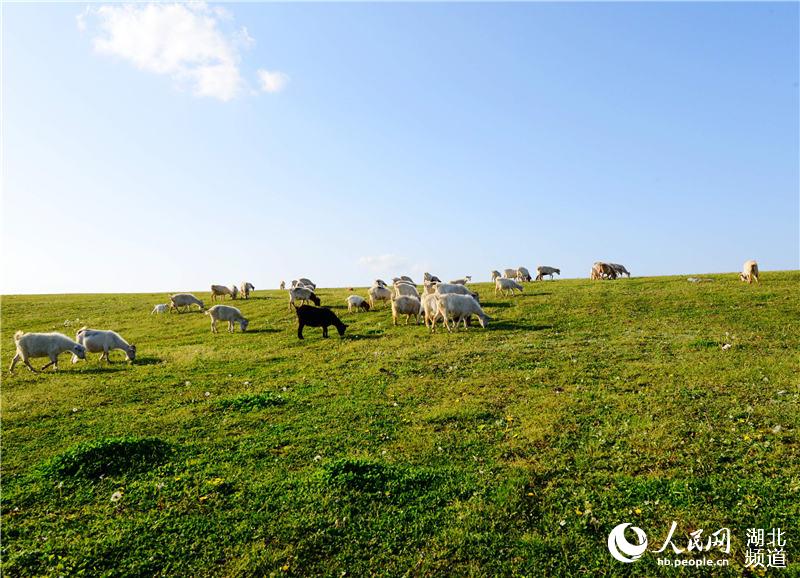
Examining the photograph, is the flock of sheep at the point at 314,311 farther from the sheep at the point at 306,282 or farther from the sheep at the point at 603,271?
the sheep at the point at 603,271

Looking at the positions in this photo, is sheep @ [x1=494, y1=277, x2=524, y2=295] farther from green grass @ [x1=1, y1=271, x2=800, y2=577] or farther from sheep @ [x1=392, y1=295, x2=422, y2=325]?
green grass @ [x1=1, y1=271, x2=800, y2=577]

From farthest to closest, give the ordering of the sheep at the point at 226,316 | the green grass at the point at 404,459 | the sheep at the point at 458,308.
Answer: the sheep at the point at 226,316 < the sheep at the point at 458,308 < the green grass at the point at 404,459

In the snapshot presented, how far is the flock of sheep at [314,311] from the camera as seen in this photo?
19188 mm

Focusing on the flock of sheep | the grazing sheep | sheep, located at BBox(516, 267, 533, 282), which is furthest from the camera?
sheep, located at BBox(516, 267, 533, 282)

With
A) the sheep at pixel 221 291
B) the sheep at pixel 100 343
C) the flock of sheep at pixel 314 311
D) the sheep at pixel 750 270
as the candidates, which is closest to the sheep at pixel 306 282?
the flock of sheep at pixel 314 311

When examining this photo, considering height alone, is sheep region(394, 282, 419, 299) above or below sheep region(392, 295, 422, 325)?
above

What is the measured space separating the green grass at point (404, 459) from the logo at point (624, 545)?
115mm

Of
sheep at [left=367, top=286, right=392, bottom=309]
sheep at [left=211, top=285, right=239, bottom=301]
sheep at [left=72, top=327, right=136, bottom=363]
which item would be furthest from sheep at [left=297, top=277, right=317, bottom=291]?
sheep at [left=72, top=327, right=136, bottom=363]

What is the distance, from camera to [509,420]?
1114 cm

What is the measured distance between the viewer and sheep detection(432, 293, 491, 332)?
2491cm

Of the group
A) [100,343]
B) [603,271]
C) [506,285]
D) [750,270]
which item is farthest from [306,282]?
[750,270]

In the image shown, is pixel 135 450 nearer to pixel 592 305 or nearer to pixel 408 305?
pixel 408 305

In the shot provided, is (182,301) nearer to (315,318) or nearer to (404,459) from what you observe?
(315,318)

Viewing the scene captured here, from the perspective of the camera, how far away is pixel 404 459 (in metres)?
9.29
